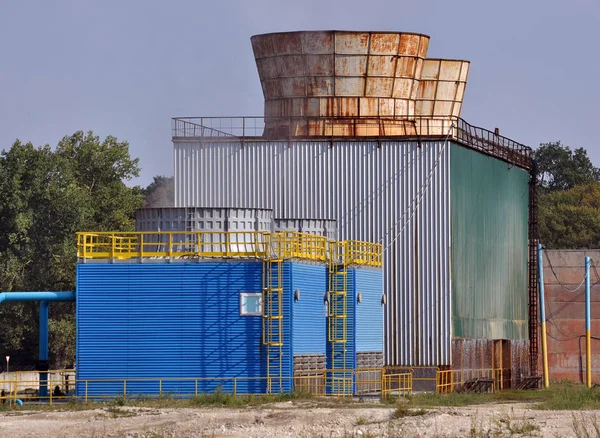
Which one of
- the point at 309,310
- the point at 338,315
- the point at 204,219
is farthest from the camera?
the point at 338,315

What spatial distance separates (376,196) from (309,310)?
9.47m

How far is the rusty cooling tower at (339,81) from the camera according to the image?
53562mm

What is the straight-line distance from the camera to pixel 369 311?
46.6 metres

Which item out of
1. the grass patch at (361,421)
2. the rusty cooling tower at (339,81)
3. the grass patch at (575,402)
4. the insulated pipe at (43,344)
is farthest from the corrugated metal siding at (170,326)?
the rusty cooling tower at (339,81)

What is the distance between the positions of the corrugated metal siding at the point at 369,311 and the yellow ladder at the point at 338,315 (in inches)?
21.9

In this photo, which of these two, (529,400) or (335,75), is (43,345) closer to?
(335,75)

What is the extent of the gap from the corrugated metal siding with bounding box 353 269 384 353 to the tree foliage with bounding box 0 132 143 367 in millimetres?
28068

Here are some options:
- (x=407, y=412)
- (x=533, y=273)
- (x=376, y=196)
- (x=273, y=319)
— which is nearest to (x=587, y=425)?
(x=407, y=412)

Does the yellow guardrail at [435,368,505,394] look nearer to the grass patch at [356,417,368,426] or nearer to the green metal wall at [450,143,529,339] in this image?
the green metal wall at [450,143,529,339]

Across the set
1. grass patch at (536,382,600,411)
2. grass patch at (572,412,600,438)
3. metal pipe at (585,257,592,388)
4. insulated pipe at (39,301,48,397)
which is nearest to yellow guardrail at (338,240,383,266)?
grass patch at (536,382,600,411)

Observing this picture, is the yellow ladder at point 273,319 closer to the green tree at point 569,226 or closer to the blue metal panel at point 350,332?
the blue metal panel at point 350,332

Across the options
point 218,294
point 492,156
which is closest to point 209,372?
point 218,294

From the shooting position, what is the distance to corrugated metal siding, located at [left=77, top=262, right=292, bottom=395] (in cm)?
4103

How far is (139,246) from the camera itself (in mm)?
42625
